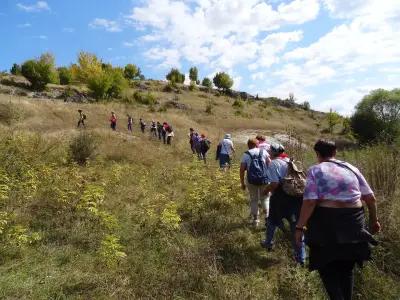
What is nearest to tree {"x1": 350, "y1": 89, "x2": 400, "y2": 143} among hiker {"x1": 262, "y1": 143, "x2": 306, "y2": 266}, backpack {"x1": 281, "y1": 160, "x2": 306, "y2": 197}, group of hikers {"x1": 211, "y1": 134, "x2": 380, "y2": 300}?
hiker {"x1": 262, "y1": 143, "x2": 306, "y2": 266}

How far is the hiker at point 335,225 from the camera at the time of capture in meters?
4.05

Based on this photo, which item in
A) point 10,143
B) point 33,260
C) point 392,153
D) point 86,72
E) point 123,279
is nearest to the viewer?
point 123,279

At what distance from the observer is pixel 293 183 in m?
6.45

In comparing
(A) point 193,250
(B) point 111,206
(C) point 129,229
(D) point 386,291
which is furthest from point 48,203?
(D) point 386,291

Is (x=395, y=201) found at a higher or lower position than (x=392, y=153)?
lower

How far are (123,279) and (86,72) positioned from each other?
5534 cm

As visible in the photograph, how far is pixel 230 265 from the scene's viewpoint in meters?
6.25

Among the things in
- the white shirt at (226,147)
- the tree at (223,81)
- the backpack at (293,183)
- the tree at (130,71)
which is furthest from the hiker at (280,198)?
the tree at (223,81)

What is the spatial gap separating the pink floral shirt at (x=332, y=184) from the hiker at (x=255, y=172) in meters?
3.76

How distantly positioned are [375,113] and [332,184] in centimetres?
5171

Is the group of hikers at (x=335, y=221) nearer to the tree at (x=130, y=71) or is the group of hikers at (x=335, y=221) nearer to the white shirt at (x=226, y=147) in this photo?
the white shirt at (x=226, y=147)

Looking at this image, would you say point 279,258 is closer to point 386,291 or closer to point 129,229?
point 386,291

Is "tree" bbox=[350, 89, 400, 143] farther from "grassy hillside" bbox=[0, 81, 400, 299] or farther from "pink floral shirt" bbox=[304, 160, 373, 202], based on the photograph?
"pink floral shirt" bbox=[304, 160, 373, 202]

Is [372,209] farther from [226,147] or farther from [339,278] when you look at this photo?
[226,147]
